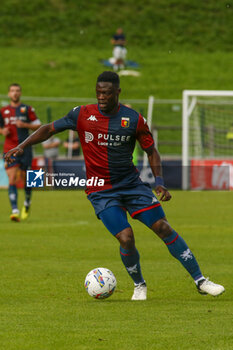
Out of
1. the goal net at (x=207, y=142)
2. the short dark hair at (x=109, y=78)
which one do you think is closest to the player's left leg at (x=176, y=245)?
the short dark hair at (x=109, y=78)

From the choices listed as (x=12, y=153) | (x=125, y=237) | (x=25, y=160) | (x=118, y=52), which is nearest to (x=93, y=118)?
(x=12, y=153)

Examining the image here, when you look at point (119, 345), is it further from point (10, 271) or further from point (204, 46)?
point (204, 46)

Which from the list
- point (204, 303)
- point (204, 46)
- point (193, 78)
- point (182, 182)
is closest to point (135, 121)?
point (204, 303)

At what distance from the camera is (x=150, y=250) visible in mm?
11914

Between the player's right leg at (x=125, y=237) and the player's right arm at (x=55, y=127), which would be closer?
the player's right leg at (x=125, y=237)

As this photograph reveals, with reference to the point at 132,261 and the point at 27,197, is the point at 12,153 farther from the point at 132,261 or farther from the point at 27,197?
the point at 27,197

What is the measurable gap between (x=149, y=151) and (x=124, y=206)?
23.3 inches

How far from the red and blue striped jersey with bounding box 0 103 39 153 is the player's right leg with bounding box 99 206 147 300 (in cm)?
845

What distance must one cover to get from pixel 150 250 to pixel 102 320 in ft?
17.2

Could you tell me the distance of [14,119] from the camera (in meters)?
16.1

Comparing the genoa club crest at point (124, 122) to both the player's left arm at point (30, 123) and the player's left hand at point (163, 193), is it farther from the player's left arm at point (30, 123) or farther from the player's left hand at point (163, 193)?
the player's left arm at point (30, 123)

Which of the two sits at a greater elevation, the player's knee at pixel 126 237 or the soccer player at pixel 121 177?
the soccer player at pixel 121 177

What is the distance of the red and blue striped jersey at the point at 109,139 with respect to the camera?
786cm

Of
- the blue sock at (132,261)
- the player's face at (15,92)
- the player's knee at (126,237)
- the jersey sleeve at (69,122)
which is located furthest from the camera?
the player's face at (15,92)
